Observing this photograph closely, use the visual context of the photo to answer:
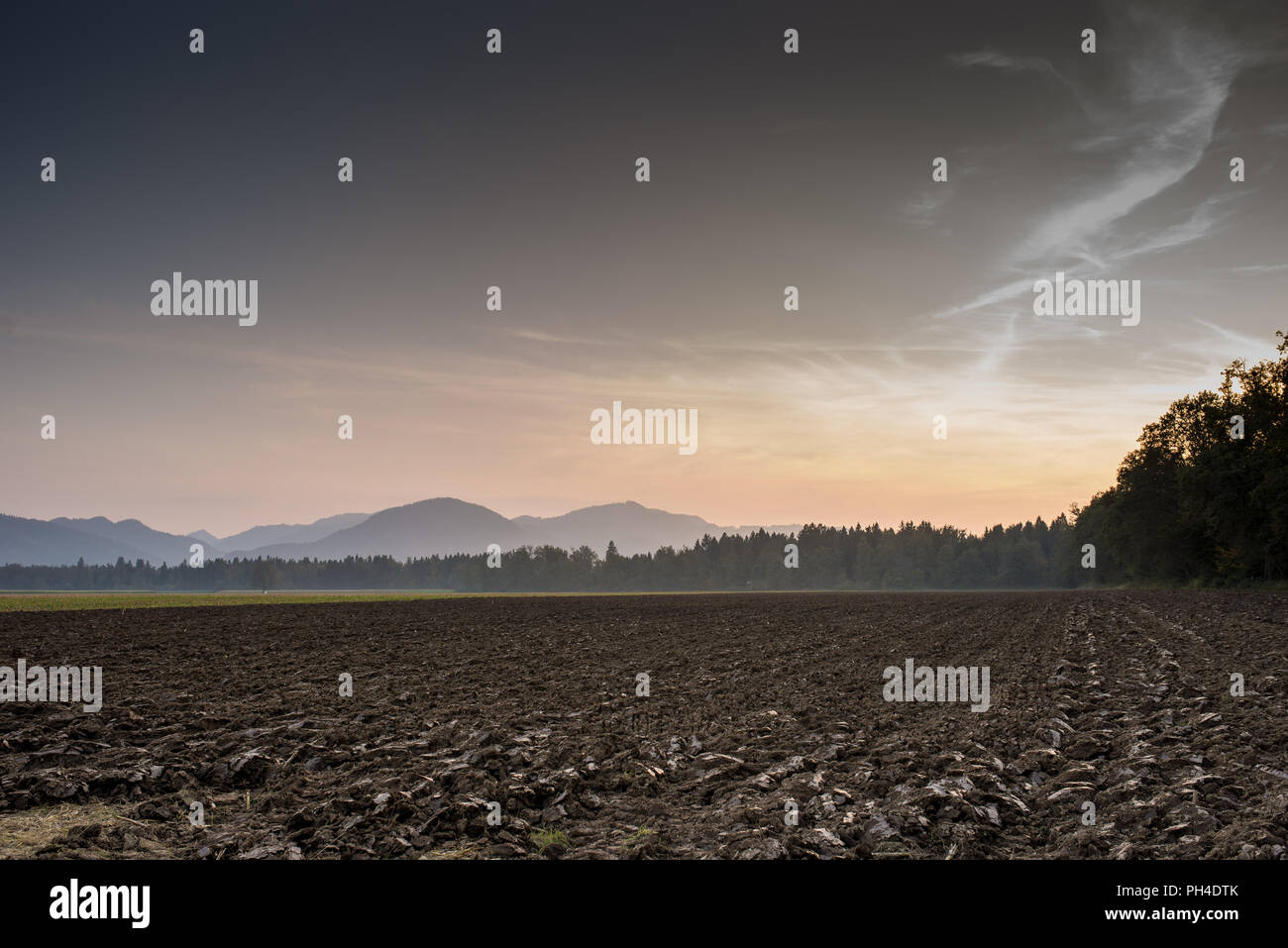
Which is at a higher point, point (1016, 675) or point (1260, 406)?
point (1260, 406)

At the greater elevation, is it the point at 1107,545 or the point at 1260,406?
the point at 1260,406

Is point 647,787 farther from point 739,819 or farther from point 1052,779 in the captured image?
point 1052,779

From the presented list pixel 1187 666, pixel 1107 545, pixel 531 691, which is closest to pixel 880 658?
pixel 1187 666

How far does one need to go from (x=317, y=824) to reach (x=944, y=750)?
994 cm

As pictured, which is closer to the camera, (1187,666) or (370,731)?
(370,731)

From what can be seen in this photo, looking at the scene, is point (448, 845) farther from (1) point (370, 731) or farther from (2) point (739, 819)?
(1) point (370, 731)

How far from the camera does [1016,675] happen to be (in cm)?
2291

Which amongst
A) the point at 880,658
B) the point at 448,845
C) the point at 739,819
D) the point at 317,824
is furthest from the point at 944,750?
the point at 880,658

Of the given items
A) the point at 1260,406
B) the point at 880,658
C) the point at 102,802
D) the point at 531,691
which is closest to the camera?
the point at 102,802

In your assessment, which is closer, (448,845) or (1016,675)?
(448,845)
